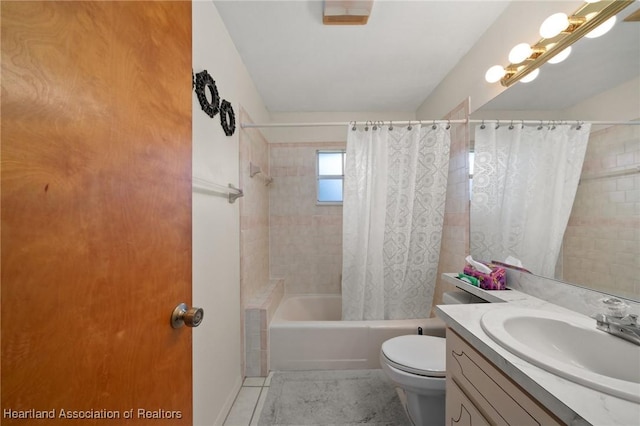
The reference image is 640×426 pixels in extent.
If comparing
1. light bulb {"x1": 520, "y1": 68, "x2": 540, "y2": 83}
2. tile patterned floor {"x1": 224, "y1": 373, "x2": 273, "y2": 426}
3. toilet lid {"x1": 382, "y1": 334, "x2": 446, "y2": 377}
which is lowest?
tile patterned floor {"x1": 224, "y1": 373, "x2": 273, "y2": 426}

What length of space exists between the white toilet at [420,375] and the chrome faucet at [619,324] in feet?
2.26

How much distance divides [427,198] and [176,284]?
180 centimetres

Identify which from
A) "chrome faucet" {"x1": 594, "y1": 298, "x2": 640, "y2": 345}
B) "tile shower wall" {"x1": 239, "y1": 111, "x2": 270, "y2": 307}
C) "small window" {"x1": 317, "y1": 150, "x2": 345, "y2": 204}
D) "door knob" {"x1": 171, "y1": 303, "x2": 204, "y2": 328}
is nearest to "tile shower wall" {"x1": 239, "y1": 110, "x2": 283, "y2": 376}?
"tile shower wall" {"x1": 239, "y1": 111, "x2": 270, "y2": 307}

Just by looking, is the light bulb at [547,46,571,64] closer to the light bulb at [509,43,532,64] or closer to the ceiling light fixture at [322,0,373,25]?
the light bulb at [509,43,532,64]

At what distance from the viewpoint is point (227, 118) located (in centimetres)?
155

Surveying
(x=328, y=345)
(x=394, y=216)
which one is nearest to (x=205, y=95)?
(x=394, y=216)

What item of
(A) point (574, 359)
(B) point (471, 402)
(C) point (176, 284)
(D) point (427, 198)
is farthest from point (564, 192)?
(C) point (176, 284)

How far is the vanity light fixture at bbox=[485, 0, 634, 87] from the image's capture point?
3.11 ft

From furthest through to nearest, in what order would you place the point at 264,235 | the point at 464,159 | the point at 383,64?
1. the point at 264,235
2. the point at 383,64
3. the point at 464,159

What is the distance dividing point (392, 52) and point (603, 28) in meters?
1.10

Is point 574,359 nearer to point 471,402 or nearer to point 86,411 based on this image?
point 471,402

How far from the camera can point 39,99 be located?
36 cm

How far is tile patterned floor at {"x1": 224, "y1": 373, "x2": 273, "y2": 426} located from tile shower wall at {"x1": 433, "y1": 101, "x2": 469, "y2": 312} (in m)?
1.56

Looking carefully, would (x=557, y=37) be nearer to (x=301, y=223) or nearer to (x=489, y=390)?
(x=489, y=390)
